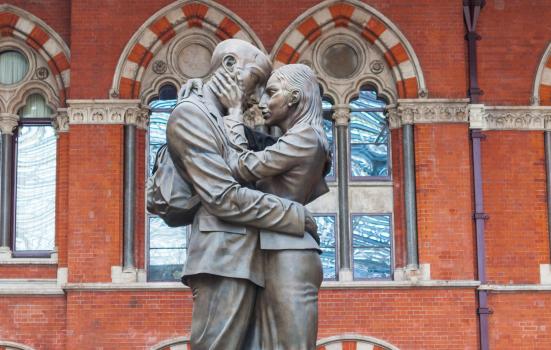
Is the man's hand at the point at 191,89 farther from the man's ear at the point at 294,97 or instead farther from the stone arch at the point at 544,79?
the stone arch at the point at 544,79

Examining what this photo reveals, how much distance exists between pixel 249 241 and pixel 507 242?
12.3 metres

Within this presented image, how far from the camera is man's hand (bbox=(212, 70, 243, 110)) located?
6086 millimetres

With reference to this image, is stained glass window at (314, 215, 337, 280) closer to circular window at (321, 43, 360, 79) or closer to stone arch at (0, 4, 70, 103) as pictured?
circular window at (321, 43, 360, 79)

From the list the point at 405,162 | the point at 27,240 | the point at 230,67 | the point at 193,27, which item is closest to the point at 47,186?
the point at 27,240

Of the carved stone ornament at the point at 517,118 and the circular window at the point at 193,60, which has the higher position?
the circular window at the point at 193,60

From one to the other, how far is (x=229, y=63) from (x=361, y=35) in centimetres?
1190

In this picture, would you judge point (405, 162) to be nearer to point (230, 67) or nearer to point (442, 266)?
point (442, 266)

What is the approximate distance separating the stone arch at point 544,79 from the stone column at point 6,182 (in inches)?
276

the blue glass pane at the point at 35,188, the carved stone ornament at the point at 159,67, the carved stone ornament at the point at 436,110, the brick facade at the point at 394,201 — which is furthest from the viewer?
the blue glass pane at the point at 35,188

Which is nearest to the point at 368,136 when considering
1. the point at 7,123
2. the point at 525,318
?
the point at 525,318

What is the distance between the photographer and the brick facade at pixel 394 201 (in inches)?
666

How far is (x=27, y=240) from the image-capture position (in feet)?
59.0

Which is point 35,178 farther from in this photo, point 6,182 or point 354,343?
point 354,343

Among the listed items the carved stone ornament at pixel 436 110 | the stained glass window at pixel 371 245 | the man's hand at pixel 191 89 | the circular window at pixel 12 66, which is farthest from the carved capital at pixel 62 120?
the man's hand at pixel 191 89
